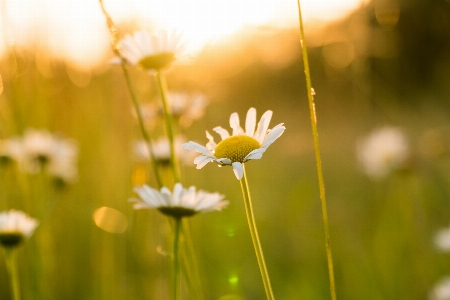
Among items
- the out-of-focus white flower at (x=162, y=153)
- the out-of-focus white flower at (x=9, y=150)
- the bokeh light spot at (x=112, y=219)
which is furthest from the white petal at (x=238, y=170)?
the out-of-focus white flower at (x=9, y=150)

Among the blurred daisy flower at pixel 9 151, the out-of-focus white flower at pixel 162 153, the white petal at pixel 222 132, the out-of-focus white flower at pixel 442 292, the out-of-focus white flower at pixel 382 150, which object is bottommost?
the out-of-focus white flower at pixel 442 292

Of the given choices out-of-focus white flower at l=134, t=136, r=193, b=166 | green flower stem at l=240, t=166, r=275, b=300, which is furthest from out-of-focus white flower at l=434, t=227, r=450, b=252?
green flower stem at l=240, t=166, r=275, b=300

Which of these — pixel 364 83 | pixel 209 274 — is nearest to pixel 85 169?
pixel 209 274

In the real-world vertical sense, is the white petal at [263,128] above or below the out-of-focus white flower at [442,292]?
above

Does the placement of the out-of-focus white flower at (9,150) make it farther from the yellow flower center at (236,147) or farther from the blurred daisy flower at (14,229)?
the yellow flower center at (236,147)

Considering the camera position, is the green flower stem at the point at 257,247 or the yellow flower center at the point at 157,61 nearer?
the green flower stem at the point at 257,247

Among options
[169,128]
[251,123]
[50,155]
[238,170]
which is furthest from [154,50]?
[50,155]

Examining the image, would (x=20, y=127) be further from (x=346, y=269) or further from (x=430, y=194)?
(x=430, y=194)
